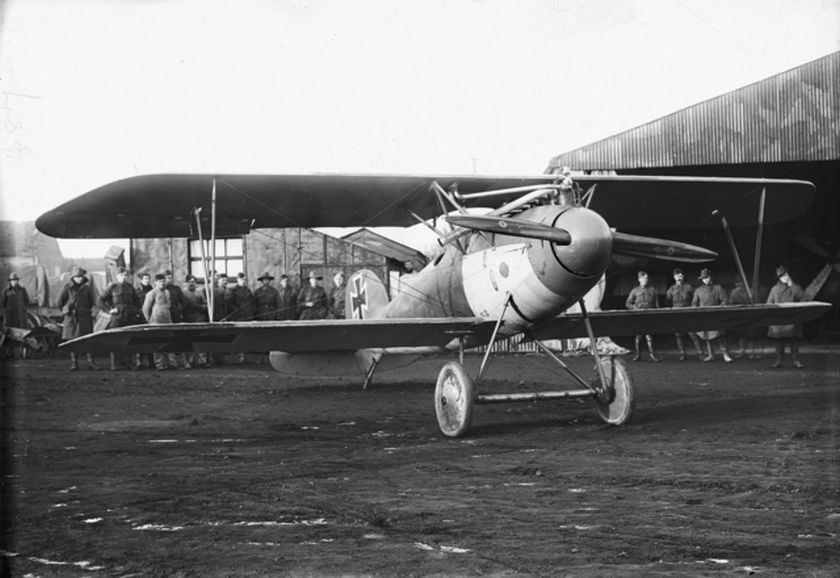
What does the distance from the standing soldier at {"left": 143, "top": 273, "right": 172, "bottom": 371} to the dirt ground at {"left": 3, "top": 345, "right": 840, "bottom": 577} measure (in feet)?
20.5

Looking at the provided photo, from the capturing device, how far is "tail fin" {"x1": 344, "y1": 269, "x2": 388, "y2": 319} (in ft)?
42.1

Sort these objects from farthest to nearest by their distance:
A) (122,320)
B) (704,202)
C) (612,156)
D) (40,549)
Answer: (612,156) < (122,320) < (704,202) < (40,549)

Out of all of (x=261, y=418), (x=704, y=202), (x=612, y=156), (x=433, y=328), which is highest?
(x=612, y=156)

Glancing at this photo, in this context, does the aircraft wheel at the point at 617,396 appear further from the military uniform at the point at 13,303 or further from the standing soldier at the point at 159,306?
the military uniform at the point at 13,303

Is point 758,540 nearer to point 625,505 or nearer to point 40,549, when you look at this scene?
point 625,505

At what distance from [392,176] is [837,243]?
65.8ft

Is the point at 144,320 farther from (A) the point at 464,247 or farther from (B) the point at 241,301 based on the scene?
(A) the point at 464,247

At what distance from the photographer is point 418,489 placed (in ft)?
19.5

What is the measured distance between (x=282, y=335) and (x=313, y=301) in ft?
40.5

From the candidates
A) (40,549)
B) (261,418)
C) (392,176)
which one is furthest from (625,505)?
(261,418)

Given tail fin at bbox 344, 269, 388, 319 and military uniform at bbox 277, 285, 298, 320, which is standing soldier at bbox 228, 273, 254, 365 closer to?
military uniform at bbox 277, 285, 298, 320

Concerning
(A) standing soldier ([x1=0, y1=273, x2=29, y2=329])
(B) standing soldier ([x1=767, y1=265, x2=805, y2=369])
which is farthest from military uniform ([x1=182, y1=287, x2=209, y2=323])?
(B) standing soldier ([x1=767, y1=265, x2=805, y2=369])

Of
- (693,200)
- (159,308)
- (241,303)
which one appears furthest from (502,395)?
(241,303)

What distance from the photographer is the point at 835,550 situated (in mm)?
4234
